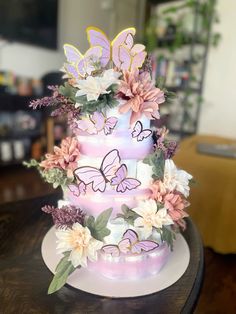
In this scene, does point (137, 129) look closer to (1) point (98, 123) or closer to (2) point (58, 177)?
(1) point (98, 123)

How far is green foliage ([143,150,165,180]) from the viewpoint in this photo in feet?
1.92

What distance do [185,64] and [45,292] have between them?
266 cm

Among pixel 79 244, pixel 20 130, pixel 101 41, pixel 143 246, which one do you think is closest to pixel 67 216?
pixel 79 244

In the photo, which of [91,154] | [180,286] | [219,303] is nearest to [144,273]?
[180,286]

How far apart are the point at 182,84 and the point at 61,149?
7.79 feet

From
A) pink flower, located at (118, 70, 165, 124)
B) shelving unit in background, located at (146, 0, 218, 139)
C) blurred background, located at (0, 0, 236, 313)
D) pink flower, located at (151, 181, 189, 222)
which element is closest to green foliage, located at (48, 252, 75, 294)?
pink flower, located at (151, 181, 189, 222)

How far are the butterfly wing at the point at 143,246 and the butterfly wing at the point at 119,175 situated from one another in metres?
0.14

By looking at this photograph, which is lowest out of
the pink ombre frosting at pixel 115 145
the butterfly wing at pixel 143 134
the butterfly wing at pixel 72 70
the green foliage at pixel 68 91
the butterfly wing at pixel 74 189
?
the butterfly wing at pixel 74 189

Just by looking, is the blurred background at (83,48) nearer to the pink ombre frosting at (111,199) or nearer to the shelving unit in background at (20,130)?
the shelving unit in background at (20,130)

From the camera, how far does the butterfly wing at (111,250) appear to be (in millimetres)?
565

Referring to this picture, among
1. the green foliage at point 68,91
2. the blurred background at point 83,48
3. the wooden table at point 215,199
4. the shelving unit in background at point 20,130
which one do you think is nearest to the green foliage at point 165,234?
the green foliage at point 68,91

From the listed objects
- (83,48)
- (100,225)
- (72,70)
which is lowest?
(100,225)

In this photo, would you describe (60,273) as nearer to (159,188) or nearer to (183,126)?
(159,188)

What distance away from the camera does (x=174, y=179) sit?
59 cm
